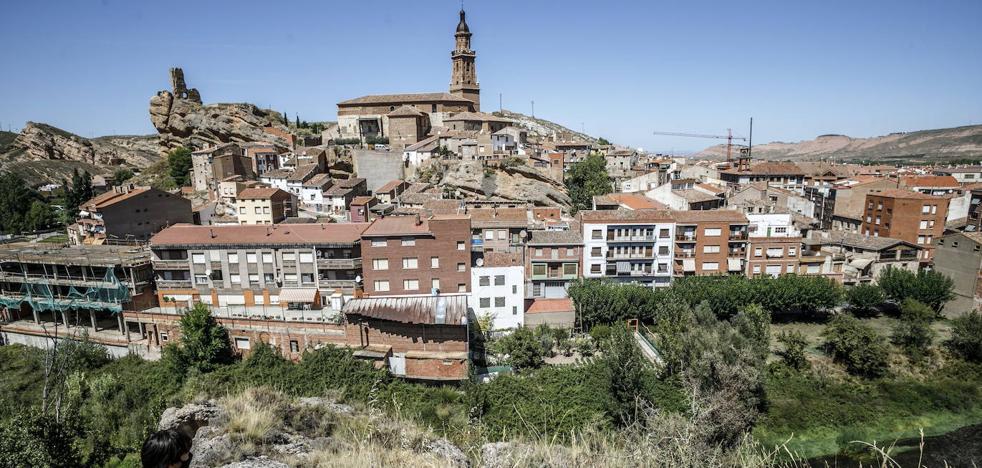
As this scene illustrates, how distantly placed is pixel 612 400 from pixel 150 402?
874 inches

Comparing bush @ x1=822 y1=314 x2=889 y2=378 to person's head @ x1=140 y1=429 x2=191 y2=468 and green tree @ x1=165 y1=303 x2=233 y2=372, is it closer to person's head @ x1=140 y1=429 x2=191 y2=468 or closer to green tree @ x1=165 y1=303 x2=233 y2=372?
person's head @ x1=140 y1=429 x2=191 y2=468

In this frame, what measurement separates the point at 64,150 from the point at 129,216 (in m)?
72.9

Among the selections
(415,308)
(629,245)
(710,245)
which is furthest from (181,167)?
(710,245)

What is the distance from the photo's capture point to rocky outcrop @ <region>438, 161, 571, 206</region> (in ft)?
155

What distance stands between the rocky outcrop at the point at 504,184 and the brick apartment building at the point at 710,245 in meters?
15.2

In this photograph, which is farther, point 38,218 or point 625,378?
point 38,218

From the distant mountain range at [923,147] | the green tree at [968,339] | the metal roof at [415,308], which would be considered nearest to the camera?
the metal roof at [415,308]

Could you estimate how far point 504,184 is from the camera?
49125 millimetres

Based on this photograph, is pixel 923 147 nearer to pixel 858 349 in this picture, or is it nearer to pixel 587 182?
pixel 587 182

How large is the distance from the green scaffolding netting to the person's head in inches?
1166

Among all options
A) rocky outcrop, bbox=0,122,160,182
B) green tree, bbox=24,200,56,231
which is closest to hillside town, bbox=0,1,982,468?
green tree, bbox=24,200,56,231

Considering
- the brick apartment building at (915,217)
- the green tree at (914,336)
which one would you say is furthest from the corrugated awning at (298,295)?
the brick apartment building at (915,217)

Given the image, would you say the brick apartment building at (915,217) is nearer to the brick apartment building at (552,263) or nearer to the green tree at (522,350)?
the brick apartment building at (552,263)

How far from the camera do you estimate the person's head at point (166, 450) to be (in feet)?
15.1
